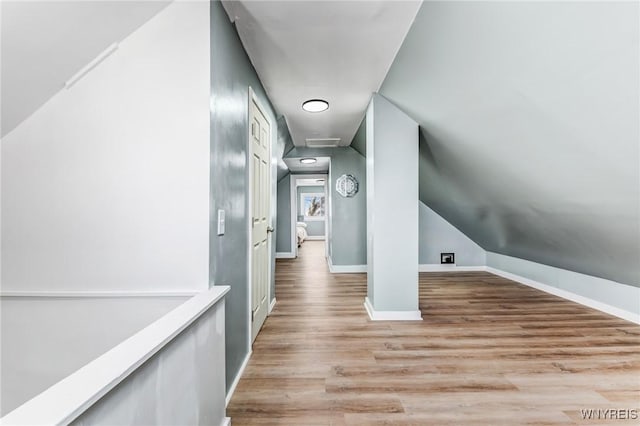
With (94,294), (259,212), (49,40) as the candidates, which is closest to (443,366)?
(259,212)

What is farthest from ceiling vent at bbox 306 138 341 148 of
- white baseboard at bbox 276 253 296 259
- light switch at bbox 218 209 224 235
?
light switch at bbox 218 209 224 235

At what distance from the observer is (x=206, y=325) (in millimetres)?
1242

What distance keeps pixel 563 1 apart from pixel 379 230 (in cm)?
208

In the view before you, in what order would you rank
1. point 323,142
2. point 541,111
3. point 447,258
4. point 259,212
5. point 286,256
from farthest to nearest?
point 286,256 → point 447,258 → point 323,142 → point 259,212 → point 541,111

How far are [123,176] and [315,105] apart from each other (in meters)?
2.18

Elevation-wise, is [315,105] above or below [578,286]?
above

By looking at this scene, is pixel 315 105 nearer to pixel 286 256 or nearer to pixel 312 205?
pixel 286 256

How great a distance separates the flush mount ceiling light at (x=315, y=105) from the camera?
10.2ft

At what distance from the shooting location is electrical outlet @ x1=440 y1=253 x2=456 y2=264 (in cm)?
522

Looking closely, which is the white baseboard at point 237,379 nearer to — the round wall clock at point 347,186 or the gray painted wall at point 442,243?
the round wall clock at point 347,186

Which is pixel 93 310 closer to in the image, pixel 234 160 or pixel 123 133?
pixel 123 133

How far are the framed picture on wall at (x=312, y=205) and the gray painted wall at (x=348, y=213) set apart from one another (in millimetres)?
6014

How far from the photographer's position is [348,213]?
17.5 feet

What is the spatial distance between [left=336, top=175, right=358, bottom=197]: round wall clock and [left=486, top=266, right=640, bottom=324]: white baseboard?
2.82m
